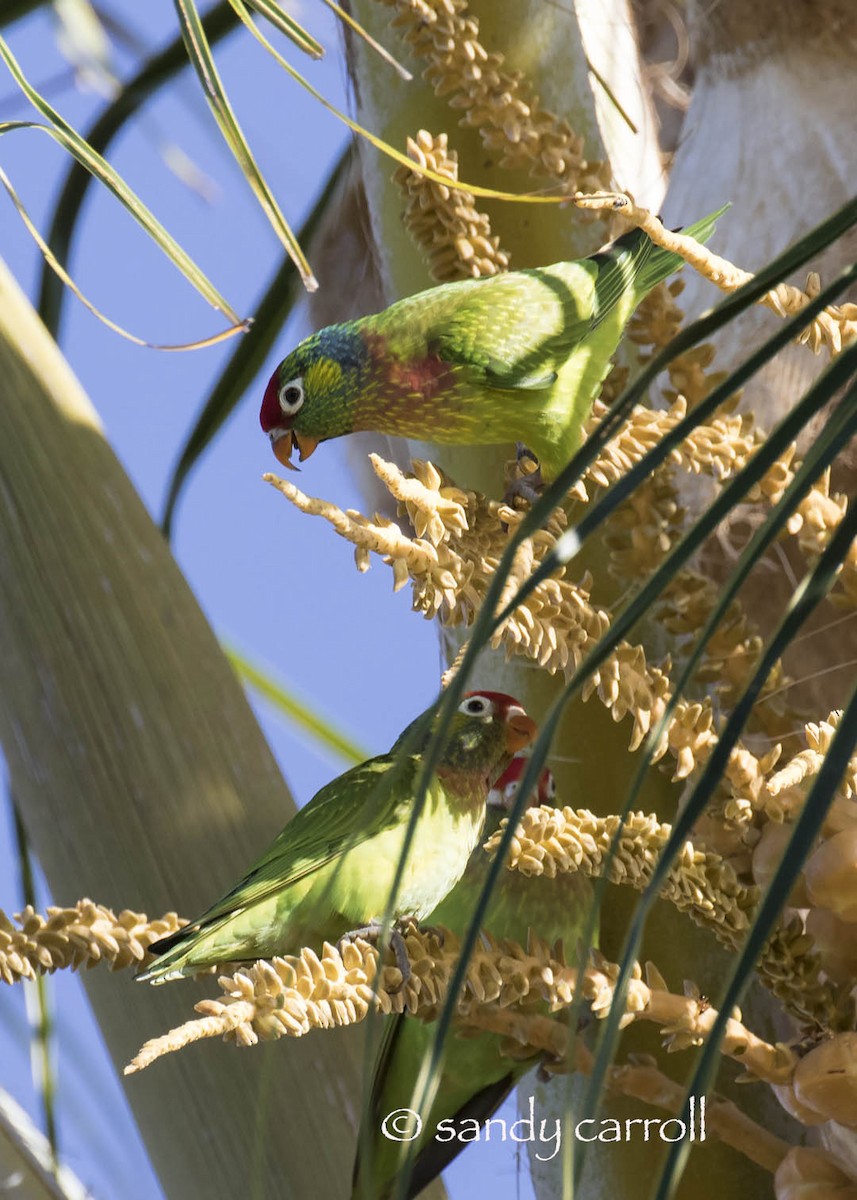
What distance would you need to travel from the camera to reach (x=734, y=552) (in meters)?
0.68

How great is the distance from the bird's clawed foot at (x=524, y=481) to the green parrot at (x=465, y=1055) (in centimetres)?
16

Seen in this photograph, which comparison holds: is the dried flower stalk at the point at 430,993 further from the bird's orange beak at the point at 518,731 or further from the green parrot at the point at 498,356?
the green parrot at the point at 498,356

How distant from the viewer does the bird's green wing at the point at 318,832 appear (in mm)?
540

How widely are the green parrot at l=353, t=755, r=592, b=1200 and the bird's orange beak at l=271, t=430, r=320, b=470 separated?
0.26m

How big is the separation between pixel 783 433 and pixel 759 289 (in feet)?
0.07

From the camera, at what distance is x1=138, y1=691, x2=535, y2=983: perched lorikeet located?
1.76ft

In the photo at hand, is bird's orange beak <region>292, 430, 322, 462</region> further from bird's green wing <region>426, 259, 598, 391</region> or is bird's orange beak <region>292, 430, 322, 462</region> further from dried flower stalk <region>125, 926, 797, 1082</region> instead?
dried flower stalk <region>125, 926, 797, 1082</region>

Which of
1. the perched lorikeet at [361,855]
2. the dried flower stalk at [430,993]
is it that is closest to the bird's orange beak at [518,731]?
the perched lorikeet at [361,855]

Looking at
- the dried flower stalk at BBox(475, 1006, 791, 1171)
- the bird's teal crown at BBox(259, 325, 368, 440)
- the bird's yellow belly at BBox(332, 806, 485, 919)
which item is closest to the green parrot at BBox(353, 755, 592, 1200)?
the bird's yellow belly at BBox(332, 806, 485, 919)

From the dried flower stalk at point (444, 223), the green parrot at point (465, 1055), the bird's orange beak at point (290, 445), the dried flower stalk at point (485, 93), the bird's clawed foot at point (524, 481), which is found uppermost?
the dried flower stalk at point (485, 93)

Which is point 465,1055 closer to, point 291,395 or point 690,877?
point 690,877

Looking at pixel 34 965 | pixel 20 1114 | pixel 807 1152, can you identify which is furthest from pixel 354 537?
pixel 20 1114

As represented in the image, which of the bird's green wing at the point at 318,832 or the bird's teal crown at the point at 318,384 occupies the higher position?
the bird's teal crown at the point at 318,384

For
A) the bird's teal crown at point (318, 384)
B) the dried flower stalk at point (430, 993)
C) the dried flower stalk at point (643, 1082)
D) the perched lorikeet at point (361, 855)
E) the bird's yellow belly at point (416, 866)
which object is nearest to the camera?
the dried flower stalk at point (430, 993)
